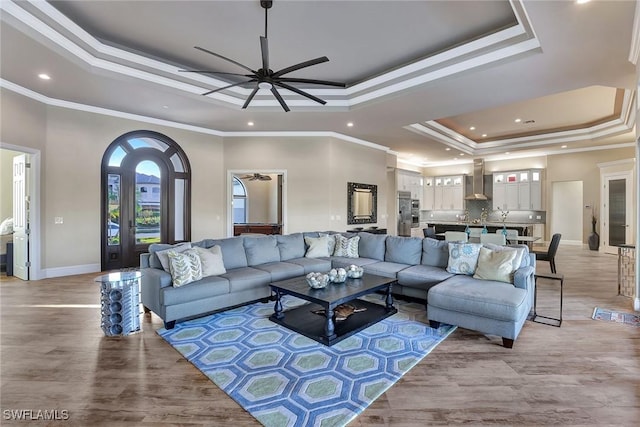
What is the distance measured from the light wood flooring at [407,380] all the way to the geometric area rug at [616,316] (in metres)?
0.16

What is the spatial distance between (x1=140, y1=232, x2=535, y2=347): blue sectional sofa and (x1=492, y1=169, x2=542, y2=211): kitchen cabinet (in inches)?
304

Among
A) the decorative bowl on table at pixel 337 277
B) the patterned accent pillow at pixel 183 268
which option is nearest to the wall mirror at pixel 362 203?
the decorative bowl on table at pixel 337 277

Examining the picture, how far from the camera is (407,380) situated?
2.46 meters

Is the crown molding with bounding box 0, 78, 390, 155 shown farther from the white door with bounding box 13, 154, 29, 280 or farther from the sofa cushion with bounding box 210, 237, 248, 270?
the sofa cushion with bounding box 210, 237, 248, 270

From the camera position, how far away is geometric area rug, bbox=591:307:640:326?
3.65 meters

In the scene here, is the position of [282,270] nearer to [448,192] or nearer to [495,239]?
[495,239]

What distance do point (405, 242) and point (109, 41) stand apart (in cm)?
514

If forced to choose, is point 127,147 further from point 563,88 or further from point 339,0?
point 563,88

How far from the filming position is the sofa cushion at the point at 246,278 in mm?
3937

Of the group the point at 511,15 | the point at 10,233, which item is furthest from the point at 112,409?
the point at 10,233

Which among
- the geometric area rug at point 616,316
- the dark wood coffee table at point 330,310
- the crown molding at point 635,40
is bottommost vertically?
the geometric area rug at point 616,316

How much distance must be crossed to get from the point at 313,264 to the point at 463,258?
2.13 meters

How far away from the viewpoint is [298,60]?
4.78 m

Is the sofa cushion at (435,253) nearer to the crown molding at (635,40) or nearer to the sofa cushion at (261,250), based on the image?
the sofa cushion at (261,250)
